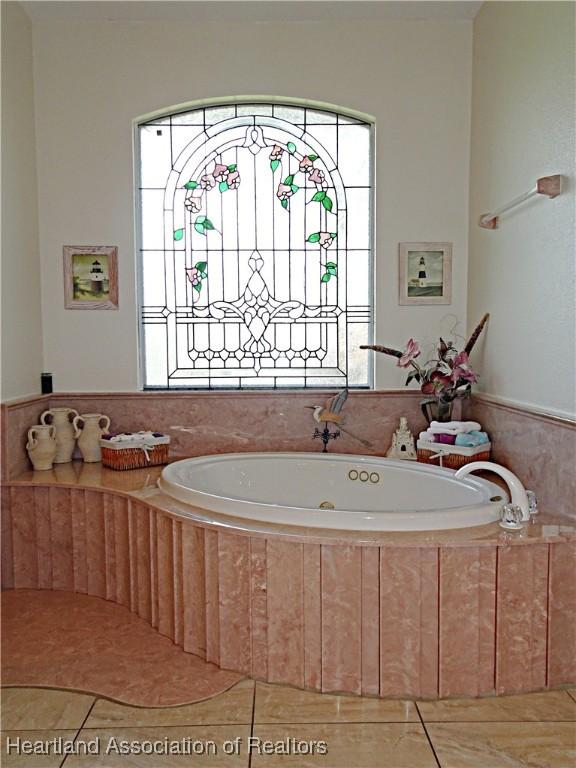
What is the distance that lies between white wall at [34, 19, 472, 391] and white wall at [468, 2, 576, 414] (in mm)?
166

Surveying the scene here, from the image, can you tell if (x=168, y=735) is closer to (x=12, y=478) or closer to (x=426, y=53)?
(x=12, y=478)

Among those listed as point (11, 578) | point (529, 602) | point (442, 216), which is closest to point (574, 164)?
point (442, 216)

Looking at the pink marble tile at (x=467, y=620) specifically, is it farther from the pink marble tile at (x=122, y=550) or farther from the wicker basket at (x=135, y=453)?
the wicker basket at (x=135, y=453)

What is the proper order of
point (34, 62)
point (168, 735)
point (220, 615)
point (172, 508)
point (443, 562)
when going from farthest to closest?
point (34, 62) → point (172, 508) → point (220, 615) → point (443, 562) → point (168, 735)

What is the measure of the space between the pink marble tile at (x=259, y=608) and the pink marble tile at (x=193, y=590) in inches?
8.3

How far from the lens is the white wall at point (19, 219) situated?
3027 millimetres

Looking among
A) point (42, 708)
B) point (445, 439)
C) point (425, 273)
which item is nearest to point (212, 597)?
point (42, 708)

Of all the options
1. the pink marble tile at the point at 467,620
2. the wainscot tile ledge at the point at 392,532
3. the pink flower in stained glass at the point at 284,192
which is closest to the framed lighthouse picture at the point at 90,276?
the pink flower in stained glass at the point at 284,192

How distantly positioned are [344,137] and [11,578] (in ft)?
8.99

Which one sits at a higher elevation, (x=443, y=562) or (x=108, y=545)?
(x=443, y=562)

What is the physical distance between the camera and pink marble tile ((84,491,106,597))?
2.92 m

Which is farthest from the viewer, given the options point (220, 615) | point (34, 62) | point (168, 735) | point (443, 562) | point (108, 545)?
point (34, 62)

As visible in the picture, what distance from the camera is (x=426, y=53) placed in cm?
341

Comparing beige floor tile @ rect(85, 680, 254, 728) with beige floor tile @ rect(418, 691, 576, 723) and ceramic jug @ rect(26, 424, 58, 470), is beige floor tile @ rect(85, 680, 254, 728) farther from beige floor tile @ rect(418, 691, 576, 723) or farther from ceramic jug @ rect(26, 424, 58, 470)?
ceramic jug @ rect(26, 424, 58, 470)
